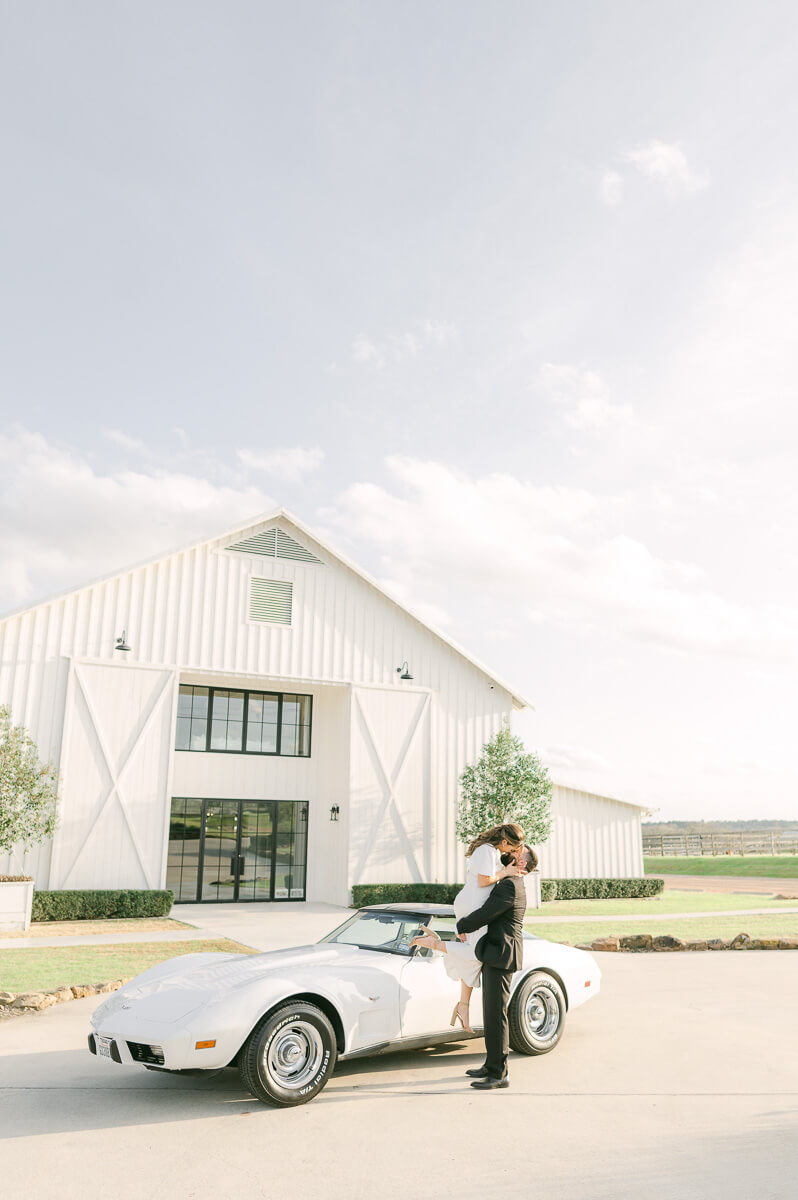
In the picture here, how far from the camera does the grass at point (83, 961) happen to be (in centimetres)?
1012

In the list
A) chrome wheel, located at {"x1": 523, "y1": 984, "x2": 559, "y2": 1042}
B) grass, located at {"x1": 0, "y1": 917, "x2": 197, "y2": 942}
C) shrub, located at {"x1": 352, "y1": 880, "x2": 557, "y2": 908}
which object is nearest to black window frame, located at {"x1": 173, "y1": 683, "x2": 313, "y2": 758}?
shrub, located at {"x1": 352, "y1": 880, "x2": 557, "y2": 908}

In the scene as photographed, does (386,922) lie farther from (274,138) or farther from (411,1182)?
(274,138)

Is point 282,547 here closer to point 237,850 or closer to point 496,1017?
point 237,850

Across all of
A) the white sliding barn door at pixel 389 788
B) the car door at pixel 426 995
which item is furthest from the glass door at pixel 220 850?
the car door at pixel 426 995

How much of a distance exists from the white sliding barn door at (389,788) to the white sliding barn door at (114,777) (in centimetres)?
461

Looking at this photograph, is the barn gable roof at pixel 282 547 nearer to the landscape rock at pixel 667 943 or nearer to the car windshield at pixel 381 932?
the landscape rock at pixel 667 943

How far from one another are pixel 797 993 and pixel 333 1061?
20.4 ft

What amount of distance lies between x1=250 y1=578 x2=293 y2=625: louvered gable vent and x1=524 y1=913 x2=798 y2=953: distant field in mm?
8861

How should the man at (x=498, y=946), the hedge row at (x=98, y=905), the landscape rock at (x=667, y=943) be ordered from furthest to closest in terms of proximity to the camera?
the hedge row at (x=98, y=905), the landscape rock at (x=667, y=943), the man at (x=498, y=946)

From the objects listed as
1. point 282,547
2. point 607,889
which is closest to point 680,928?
point 607,889

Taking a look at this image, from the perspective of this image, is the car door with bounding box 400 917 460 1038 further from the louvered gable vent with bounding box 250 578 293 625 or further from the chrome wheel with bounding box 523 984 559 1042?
the louvered gable vent with bounding box 250 578 293 625

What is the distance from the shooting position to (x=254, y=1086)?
499 cm

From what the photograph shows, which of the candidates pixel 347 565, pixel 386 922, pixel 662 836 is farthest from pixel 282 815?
pixel 662 836

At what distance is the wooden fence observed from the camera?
47.7 m
